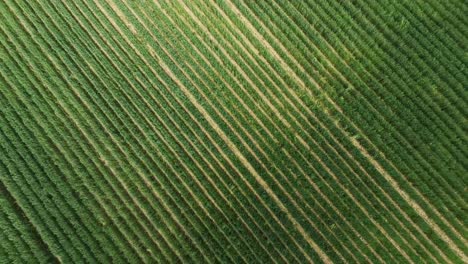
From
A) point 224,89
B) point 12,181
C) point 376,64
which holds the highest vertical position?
point 12,181

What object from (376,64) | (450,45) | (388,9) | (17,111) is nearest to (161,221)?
(17,111)

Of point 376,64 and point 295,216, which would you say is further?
point 376,64

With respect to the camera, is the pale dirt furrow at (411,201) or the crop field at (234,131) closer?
the pale dirt furrow at (411,201)

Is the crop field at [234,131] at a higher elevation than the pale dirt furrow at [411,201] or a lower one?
higher

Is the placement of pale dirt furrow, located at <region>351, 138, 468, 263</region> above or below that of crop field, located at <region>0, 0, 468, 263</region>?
below

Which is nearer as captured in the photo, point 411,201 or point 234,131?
point 411,201

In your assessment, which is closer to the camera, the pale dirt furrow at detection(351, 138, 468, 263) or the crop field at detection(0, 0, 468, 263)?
the pale dirt furrow at detection(351, 138, 468, 263)

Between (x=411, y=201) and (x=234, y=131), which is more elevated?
(x=234, y=131)

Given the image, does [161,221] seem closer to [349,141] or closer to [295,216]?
[295,216]
